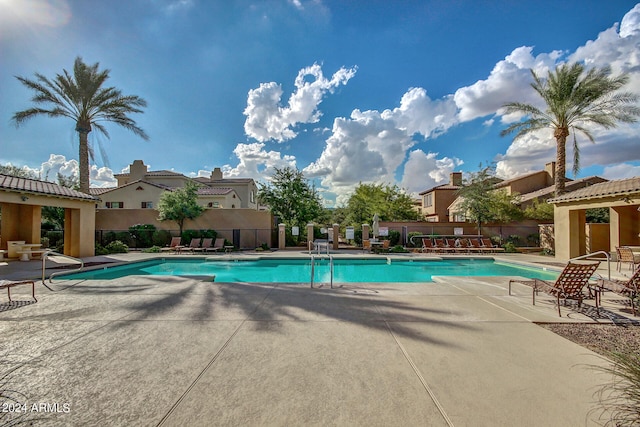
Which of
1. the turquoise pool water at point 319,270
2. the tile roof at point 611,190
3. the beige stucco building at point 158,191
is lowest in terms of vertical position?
the turquoise pool water at point 319,270

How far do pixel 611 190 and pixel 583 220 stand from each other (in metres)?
3.20

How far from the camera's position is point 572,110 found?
1641 centimetres

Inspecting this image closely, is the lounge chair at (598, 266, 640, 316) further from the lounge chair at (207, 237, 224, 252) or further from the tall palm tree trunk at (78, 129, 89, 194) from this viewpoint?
the tall palm tree trunk at (78, 129, 89, 194)

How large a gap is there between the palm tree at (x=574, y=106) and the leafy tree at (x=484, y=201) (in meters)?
3.44

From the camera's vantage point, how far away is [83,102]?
1653 cm

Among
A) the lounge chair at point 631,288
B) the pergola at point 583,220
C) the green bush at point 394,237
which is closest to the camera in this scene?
the lounge chair at point 631,288

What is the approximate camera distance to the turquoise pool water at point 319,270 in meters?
10.9

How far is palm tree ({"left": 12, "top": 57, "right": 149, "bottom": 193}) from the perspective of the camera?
15.7 m

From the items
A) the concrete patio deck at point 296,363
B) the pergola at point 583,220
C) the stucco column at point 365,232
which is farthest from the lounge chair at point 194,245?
the pergola at point 583,220

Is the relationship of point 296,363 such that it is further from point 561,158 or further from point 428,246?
point 561,158

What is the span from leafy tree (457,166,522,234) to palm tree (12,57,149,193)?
2340 cm

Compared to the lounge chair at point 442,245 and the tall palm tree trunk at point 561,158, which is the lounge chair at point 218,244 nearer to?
the lounge chair at point 442,245

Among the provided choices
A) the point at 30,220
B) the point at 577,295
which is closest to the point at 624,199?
the point at 577,295

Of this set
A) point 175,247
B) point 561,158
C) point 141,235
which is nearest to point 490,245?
point 561,158
